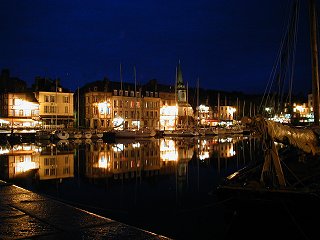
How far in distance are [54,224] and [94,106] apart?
90.4 meters

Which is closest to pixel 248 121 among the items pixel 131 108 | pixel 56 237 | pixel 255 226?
pixel 255 226

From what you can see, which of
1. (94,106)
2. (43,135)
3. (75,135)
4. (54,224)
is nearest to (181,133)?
(94,106)

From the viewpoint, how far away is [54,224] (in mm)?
8359

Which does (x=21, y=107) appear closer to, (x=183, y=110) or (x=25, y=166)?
(x=183, y=110)

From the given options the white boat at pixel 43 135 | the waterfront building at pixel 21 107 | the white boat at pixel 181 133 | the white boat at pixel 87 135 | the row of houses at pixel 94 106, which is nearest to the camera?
the white boat at pixel 43 135

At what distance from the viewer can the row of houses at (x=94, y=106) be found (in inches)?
3391

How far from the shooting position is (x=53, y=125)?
87188 millimetres

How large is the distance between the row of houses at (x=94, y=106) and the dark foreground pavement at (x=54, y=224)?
227 feet

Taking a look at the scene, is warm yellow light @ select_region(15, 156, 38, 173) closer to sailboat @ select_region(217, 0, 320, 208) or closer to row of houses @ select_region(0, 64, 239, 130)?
sailboat @ select_region(217, 0, 320, 208)

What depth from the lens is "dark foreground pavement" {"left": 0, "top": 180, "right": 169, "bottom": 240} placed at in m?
7.54

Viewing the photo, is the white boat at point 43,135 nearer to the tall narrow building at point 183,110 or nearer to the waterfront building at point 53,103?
the waterfront building at point 53,103

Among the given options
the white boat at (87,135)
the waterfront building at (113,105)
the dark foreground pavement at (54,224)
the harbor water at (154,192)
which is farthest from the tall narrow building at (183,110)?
the dark foreground pavement at (54,224)

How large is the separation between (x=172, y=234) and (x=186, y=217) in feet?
7.01

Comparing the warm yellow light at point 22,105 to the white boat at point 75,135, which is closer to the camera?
the white boat at point 75,135
